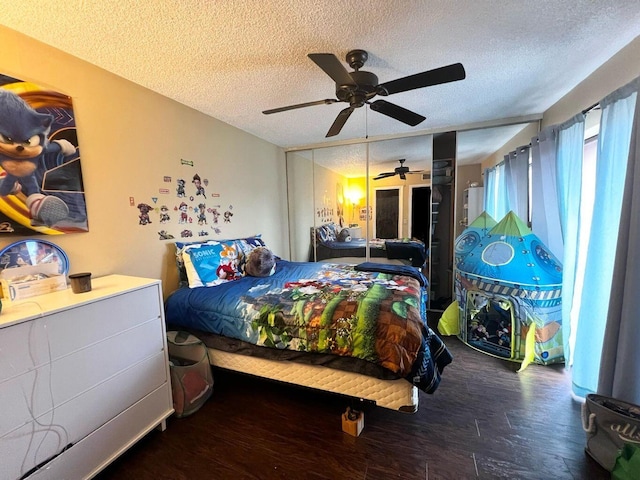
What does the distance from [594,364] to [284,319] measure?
A: 211cm

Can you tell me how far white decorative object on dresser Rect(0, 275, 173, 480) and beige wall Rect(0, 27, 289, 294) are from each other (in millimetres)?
382

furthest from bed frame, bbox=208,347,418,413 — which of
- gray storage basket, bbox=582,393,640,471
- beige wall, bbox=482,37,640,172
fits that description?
beige wall, bbox=482,37,640,172

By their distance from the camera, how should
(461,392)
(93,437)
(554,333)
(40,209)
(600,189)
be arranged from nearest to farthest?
1. (93,437)
2. (40,209)
3. (600,189)
4. (461,392)
5. (554,333)

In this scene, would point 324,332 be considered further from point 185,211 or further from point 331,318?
point 185,211

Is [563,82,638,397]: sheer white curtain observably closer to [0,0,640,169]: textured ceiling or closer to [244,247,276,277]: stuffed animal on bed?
[0,0,640,169]: textured ceiling

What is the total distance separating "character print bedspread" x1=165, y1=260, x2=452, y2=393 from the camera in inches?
58.3

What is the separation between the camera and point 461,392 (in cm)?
194

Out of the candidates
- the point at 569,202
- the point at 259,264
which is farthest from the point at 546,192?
the point at 259,264

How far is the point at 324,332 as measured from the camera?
64.4 inches

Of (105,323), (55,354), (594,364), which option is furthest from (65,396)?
(594,364)

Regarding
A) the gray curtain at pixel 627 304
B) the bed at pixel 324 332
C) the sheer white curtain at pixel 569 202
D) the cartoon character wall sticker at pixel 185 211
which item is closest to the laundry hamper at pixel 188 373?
the bed at pixel 324 332

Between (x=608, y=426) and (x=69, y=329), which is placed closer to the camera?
(x=69, y=329)

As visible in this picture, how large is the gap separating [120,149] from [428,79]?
221 cm

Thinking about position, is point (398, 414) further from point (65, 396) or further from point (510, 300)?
point (65, 396)
